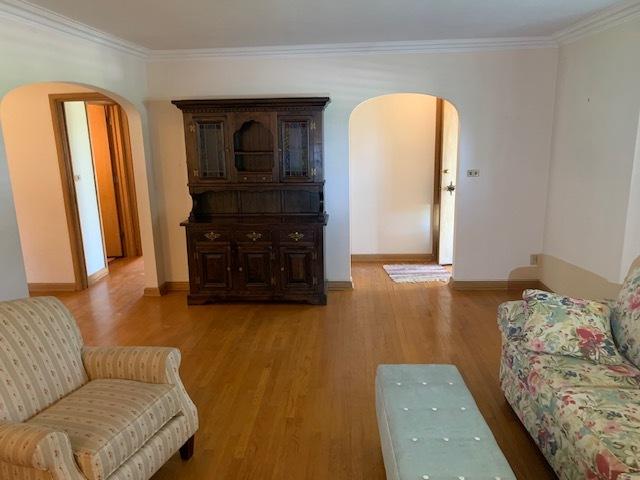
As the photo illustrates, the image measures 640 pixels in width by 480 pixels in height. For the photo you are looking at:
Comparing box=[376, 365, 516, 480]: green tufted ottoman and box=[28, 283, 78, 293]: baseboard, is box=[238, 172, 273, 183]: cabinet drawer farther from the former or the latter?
box=[376, 365, 516, 480]: green tufted ottoman

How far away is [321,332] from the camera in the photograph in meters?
3.76

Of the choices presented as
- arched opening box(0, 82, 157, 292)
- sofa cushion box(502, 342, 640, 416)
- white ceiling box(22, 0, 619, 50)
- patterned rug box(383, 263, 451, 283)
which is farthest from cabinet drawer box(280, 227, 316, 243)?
sofa cushion box(502, 342, 640, 416)

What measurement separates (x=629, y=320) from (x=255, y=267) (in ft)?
9.98

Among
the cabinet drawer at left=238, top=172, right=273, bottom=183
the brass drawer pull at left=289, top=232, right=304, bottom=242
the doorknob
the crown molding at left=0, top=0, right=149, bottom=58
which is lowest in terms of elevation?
the brass drawer pull at left=289, top=232, right=304, bottom=242

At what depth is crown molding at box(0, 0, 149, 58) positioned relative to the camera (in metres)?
2.80

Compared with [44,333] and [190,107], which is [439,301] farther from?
[44,333]

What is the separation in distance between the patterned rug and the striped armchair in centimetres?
343

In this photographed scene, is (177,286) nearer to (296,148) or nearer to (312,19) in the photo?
(296,148)

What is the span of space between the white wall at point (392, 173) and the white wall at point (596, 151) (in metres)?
1.68

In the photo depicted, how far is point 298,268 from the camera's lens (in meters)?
4.32

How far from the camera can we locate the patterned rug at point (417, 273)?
5133mm

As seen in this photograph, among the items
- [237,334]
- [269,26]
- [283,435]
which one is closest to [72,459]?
[283,435]

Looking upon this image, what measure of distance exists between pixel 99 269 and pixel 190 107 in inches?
101

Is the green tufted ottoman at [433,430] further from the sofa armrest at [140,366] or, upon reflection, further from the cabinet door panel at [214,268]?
the cabinet door panel at [214,268]
